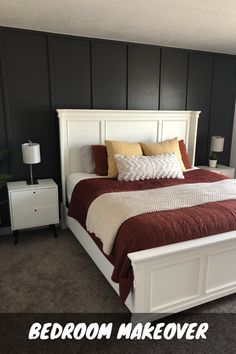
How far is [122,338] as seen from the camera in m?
1.78

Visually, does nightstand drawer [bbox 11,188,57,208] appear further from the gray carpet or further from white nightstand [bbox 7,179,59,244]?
the gray carpet

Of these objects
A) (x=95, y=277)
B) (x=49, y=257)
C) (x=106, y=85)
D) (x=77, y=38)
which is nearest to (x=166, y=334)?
(x=95, y=277)

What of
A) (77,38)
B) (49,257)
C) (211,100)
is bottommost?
(49,257)

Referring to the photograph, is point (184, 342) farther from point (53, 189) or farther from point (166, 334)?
point (53, 189)

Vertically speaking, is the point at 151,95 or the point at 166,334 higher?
the point at 151,95

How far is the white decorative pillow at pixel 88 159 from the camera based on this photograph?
3289 mm

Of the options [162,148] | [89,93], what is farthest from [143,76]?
[162,148]

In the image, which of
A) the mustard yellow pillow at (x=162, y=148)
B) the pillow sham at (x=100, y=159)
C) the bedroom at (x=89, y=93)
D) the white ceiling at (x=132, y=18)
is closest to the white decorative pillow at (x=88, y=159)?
the pillow sham at (x=100, y=159)

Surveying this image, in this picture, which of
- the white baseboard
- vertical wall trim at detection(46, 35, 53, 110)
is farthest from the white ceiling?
the white baseboard

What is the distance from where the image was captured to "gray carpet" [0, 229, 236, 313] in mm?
2061

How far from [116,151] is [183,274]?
168 cm

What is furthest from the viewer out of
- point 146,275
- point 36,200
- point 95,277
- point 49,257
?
point 36,200

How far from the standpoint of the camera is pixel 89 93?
136 inches

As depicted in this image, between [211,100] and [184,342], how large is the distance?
3563 mm
